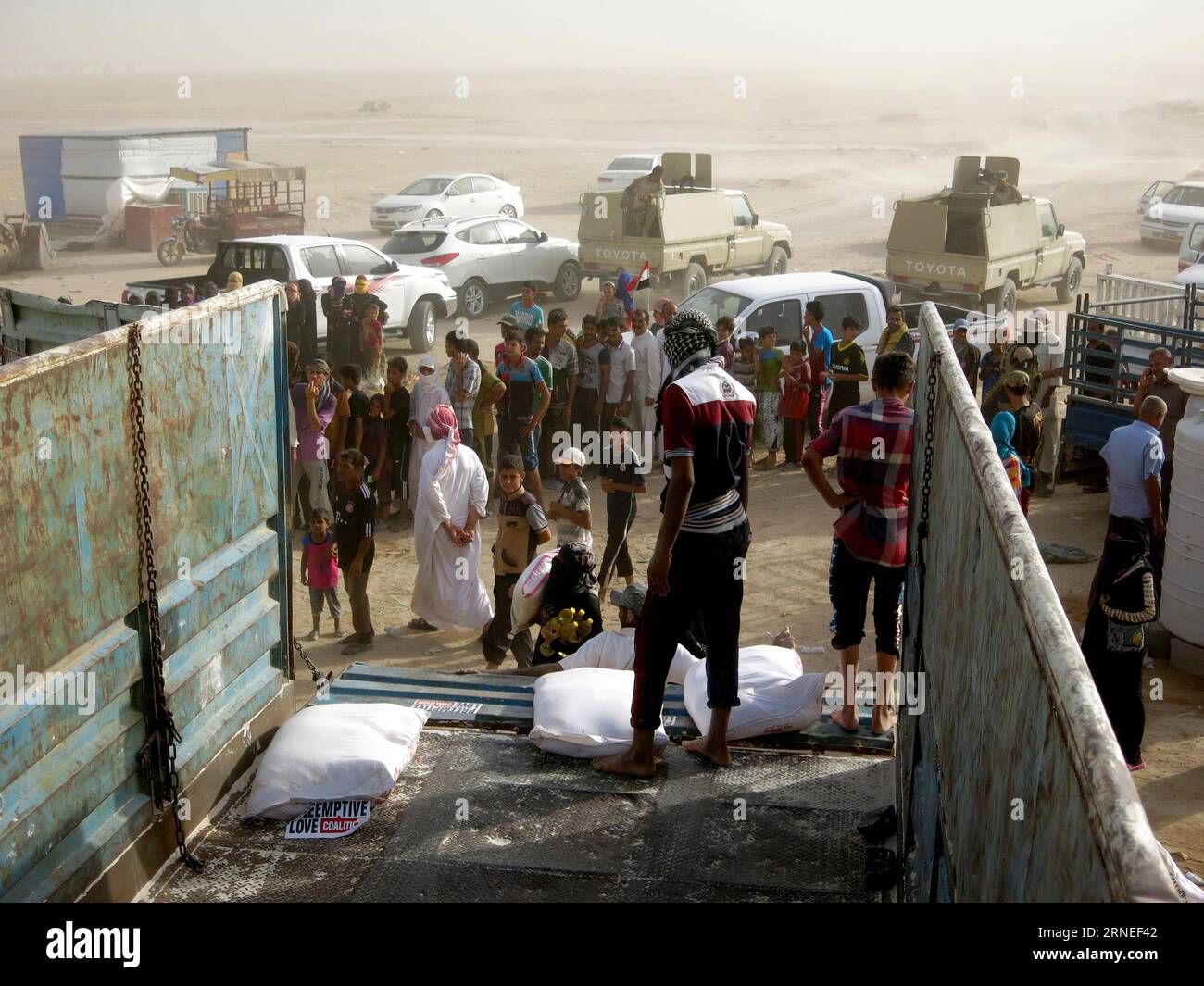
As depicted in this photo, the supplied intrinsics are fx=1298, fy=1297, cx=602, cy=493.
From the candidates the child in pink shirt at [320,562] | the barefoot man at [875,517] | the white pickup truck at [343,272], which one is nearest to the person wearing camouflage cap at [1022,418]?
the barefoot man at [875,517]

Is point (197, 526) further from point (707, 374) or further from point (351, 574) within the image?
point (351, 574)

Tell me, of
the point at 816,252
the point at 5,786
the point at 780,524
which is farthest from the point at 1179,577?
the point at 816,252

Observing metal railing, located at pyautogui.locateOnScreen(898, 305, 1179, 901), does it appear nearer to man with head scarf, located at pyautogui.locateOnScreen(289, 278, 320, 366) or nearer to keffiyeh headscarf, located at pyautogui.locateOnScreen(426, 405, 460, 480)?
keffiyeh headscarf, located at pyautogui.locateOnScreen(426, 405, 460, 480)

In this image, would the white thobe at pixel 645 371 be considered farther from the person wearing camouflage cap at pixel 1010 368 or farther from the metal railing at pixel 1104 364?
the metal railing at pixel 1104 364

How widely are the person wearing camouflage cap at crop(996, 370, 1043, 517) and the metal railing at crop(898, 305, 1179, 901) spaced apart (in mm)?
4225

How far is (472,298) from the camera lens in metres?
20.4

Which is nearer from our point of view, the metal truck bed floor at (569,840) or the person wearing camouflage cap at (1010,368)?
the metal truck bed floor at (569,840)

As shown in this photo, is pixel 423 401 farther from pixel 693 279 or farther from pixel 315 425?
pixel 693 279

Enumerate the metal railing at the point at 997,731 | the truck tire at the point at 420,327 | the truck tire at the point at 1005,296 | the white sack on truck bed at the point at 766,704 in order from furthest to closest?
the truck tire at the point at 1005,296 < the truck tire at the point at 420,327 < the white sack on truck bed at the point at 766,704 < the metal railing at the point at 997,731

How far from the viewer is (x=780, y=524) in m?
11.8

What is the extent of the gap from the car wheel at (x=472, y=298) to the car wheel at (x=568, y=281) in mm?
1769

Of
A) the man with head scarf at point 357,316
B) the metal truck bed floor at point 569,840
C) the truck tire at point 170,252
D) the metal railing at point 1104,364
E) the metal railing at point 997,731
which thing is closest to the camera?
the metal railing at point 997,731

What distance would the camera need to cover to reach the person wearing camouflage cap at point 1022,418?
8.79m

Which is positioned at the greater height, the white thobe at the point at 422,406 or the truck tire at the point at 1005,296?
the truck tire at the point at 1005,296
